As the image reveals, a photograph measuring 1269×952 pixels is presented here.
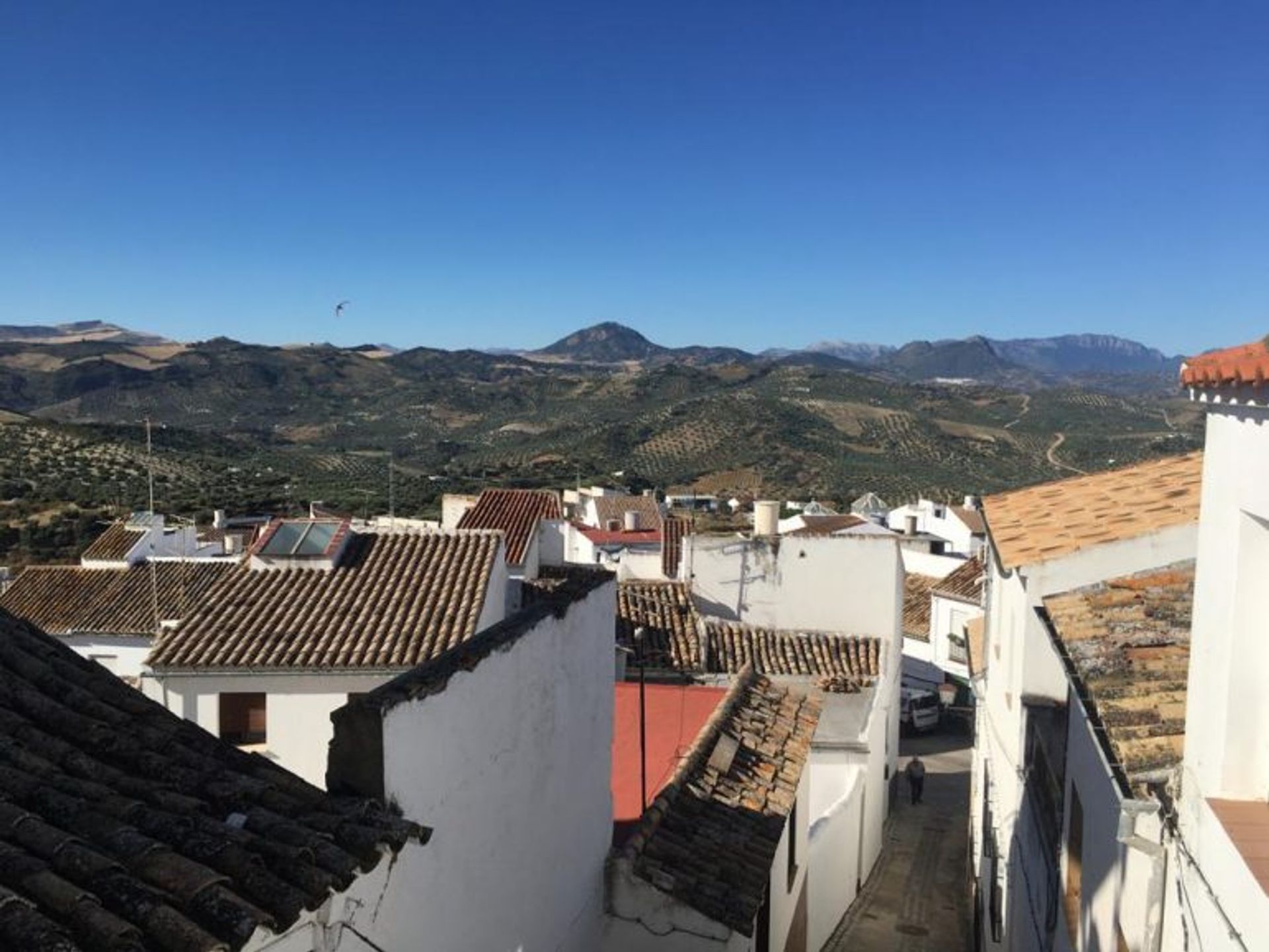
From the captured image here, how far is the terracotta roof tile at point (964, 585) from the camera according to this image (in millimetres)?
31141

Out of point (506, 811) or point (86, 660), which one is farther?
point (506, 811)

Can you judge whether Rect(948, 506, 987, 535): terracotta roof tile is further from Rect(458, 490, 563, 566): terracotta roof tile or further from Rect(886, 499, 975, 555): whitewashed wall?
Rect(458, 490, 563, 566): terracotta roof tile

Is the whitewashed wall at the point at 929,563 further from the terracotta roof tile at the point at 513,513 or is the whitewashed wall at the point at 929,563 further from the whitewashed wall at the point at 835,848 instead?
the whitewashed wall at the point at 835,848

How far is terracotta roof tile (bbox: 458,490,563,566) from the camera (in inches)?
1147

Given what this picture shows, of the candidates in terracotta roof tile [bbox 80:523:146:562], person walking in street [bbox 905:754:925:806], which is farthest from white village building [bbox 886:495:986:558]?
terracotta roof tile [bbox 80:523:146:562]

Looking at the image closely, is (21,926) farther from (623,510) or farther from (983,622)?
(623,510)

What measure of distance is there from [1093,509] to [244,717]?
11.1m

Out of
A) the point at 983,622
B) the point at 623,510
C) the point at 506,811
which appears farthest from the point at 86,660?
the point at 623,510

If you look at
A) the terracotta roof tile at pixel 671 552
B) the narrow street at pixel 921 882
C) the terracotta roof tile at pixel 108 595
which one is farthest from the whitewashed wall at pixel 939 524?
the terracotta roof tile at pixel 108 595

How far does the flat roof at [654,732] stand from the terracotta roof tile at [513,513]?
1348 centimetres

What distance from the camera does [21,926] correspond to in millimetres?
2838

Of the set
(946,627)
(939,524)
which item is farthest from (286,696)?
(939,524)

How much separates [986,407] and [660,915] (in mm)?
142749

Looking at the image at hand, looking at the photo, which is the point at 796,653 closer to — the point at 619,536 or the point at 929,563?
the point at 619,536
